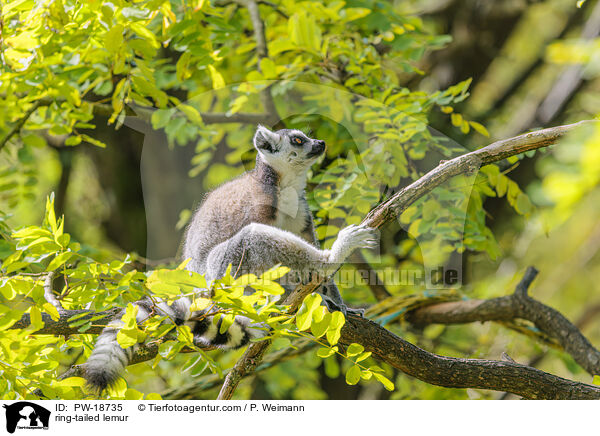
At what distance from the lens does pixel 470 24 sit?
405cm

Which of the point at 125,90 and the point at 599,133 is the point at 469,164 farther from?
the point at 125,90

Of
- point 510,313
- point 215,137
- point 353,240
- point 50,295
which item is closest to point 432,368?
point 353,240

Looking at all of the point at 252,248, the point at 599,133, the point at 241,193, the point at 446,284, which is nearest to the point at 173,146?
the point at 241,193

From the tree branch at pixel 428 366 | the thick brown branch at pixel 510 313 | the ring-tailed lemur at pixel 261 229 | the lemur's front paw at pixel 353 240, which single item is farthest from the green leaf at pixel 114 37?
the thick brown branch at pixel 510 313

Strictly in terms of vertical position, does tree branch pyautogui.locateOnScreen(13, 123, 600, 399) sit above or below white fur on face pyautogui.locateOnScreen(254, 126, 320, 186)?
below

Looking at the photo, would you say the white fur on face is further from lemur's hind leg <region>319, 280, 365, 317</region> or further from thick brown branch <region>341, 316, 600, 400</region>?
thick brown branch <region>341, 316, 600, 400</region>

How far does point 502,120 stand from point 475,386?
8.93 feet

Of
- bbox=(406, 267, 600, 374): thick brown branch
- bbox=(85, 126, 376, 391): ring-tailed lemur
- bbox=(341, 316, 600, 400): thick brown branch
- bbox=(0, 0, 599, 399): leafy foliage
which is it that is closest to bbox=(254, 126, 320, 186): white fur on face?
bbox=(85, 126, 376, 391): ring-tailed lemur

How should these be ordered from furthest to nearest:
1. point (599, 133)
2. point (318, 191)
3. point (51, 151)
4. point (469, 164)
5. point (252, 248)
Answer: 1. point (51, 151)
2. point (318, 191)
3. point (252, 248)
4. point (469, 164)
5. point (599, 133)

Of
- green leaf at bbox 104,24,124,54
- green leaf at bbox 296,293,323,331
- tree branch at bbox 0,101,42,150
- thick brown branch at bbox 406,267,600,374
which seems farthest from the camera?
thick brown branch at bbox 406,267,600,374

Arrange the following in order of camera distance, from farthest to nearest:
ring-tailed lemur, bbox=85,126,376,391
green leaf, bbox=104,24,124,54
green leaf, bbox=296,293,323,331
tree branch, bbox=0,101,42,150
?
tree branch, bbox=0,101,42,150 → green leaf, bbox=104,24,124,54 → ring-tailed lemur, bbox=85,126,376,391 → green leaf, bbox=296,293,323,331

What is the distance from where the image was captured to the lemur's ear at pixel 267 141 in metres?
1.81

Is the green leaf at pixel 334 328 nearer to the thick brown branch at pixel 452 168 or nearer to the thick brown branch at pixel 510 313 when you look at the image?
the thick brown branch at pixel 452 168
